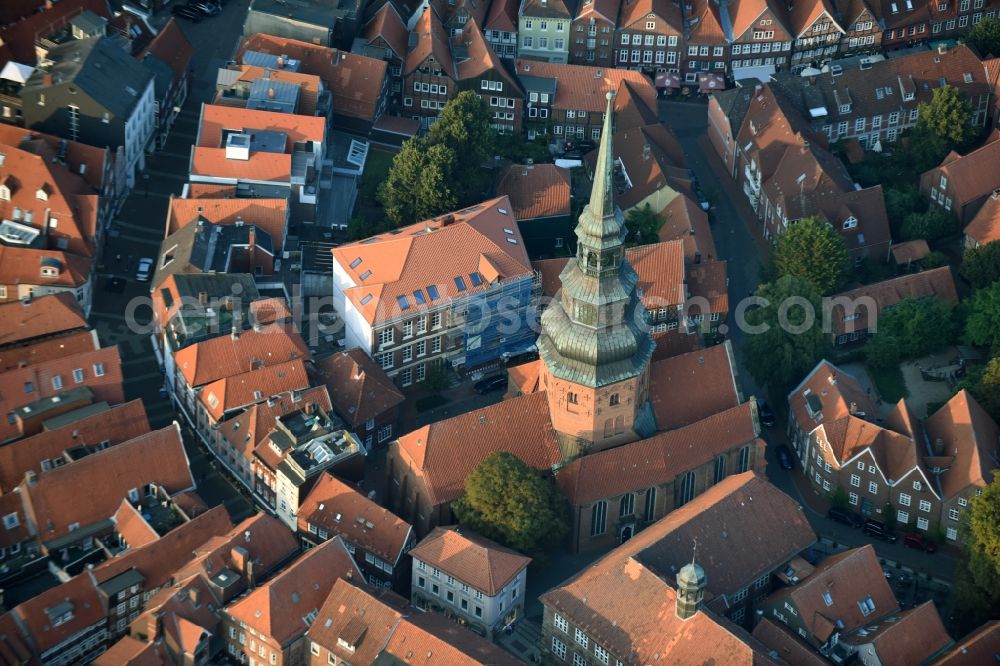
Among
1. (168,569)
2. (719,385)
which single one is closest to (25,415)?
(168,569)

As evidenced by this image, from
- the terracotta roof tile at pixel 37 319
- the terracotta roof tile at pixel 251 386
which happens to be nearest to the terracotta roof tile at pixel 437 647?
the terracotta roof tile at pixel 251 386

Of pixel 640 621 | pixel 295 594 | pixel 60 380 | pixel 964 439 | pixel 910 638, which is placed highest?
pixel 60 380

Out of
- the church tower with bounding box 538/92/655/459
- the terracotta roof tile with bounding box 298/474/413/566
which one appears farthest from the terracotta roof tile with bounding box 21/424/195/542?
the church tower with bounding box 538/92/655/459

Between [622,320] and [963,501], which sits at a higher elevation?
[622,320]

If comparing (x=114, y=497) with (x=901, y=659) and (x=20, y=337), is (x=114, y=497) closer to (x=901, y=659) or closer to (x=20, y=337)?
(x=20, y=337)

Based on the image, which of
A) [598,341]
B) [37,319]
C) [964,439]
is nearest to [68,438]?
[37,319]

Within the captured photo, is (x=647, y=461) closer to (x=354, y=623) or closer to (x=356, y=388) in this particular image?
(x=356, y=388)
